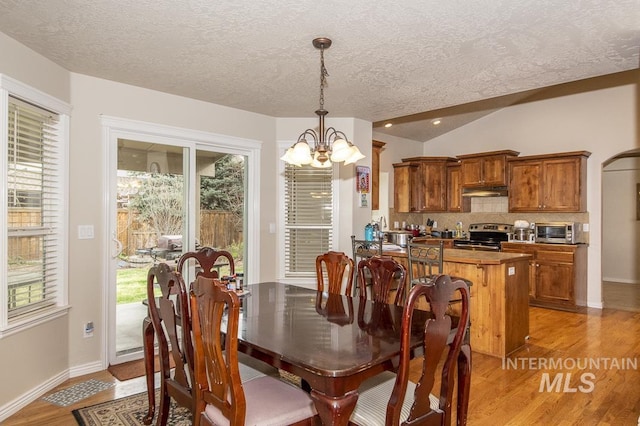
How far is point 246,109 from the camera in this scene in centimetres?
442

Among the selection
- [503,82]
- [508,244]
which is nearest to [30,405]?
[503,82]

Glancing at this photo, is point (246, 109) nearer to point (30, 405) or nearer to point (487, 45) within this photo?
point (487, 45)

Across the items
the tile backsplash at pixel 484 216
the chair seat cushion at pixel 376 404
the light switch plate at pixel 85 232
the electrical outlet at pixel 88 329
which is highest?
the tile backsplash at pixel 484 216

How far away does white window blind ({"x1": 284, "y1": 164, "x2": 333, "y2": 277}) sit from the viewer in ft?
15.8

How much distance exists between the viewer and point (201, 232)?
165 inches

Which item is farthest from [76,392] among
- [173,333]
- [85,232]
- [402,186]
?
[402,186]

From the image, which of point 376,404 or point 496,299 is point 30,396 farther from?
point 496,299

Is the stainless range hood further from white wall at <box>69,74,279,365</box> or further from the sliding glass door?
white wall at <box>69,74,279,365</box>

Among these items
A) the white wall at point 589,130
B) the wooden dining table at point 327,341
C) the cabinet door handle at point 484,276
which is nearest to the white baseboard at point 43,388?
the wooden dining table at point 327,341

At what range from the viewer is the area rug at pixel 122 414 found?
8.30 ft

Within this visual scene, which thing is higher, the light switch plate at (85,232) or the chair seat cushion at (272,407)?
the light switch plate at (85,232)

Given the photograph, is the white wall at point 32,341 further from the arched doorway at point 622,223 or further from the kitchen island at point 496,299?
the arched doorway at point 622,223

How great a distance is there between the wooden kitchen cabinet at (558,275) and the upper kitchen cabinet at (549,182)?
0.63 metres

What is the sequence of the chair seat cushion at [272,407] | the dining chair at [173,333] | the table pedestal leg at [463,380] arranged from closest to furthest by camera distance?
the chair seat cushion at [272,407], the dining chair at [173,333], the table pedestal leg at [463,380]
